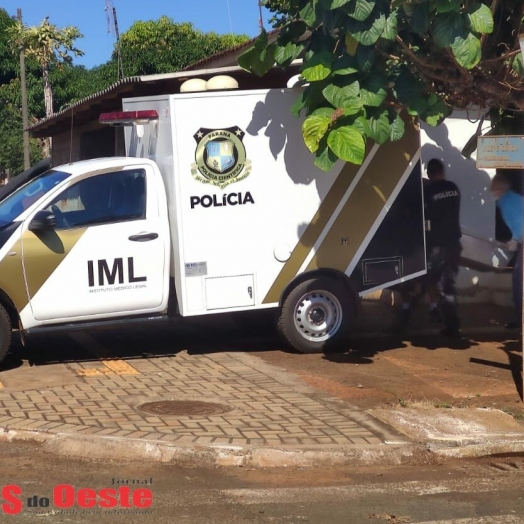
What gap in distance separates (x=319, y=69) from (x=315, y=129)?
51 cm

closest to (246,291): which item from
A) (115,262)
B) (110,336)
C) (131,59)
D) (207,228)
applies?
(207,228)

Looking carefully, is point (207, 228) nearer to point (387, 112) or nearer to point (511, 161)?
point (387, 112)

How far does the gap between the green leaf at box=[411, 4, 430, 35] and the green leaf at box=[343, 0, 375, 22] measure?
1.35ft

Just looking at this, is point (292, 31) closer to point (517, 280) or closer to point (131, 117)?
point (131, 117)

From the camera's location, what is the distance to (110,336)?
11.2m

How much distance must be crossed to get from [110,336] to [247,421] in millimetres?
4105

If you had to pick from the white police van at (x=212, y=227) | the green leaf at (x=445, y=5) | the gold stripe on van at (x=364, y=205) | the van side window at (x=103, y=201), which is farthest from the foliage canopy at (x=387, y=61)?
the van side window at (x=103, y=201)

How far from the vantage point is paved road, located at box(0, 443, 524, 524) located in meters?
5.50

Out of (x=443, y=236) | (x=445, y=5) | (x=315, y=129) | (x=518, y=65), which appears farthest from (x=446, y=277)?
(x=445, y=5)

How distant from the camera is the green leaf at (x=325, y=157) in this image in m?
8.40

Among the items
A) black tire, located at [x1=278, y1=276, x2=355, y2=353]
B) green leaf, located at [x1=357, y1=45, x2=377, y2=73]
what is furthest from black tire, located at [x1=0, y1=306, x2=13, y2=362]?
green leaf, located at [x1=357, y1=45, x2=377, y2=73]

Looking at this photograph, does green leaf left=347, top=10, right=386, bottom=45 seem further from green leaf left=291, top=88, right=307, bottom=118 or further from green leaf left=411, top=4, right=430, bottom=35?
green leaf left=291, top=88, right=307, bottom=118

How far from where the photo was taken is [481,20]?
7.69 metres

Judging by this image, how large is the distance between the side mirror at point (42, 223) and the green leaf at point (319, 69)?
9.02 feet
